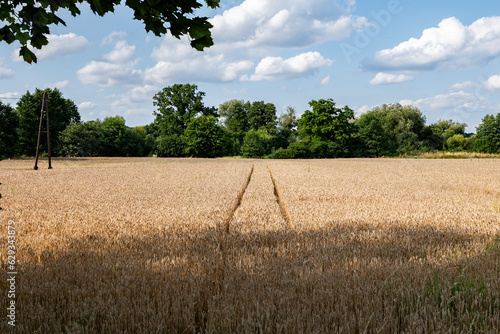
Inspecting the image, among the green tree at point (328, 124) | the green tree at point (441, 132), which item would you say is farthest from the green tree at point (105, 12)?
the green tree at point (441, 132)

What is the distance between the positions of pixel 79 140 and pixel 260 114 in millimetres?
51611

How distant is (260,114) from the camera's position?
108 m

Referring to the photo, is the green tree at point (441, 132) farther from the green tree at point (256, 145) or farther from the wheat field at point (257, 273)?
the wheat field at point (257, 273)

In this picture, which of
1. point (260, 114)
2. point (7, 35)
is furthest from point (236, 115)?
point (7, 35)

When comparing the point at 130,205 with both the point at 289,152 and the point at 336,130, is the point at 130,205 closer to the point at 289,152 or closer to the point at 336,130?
the point at 289,152

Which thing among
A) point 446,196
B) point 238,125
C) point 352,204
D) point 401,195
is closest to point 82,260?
point 352,204

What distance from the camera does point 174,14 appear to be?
3699 millimetres

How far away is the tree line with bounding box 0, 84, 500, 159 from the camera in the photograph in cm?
6469

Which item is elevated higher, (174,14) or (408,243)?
(174,14)

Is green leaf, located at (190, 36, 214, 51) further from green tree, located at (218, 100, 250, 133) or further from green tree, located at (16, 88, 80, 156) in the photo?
green tree, located at (218, 100, 250, 133)

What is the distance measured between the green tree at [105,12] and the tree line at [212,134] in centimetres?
5825

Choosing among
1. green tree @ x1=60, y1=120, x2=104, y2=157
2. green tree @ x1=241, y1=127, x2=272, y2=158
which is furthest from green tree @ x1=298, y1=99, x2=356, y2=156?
green tree @ x1=60, y1=120, x2=104, y2=157

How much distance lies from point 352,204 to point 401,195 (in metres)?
3.38

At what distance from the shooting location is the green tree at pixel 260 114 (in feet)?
349
